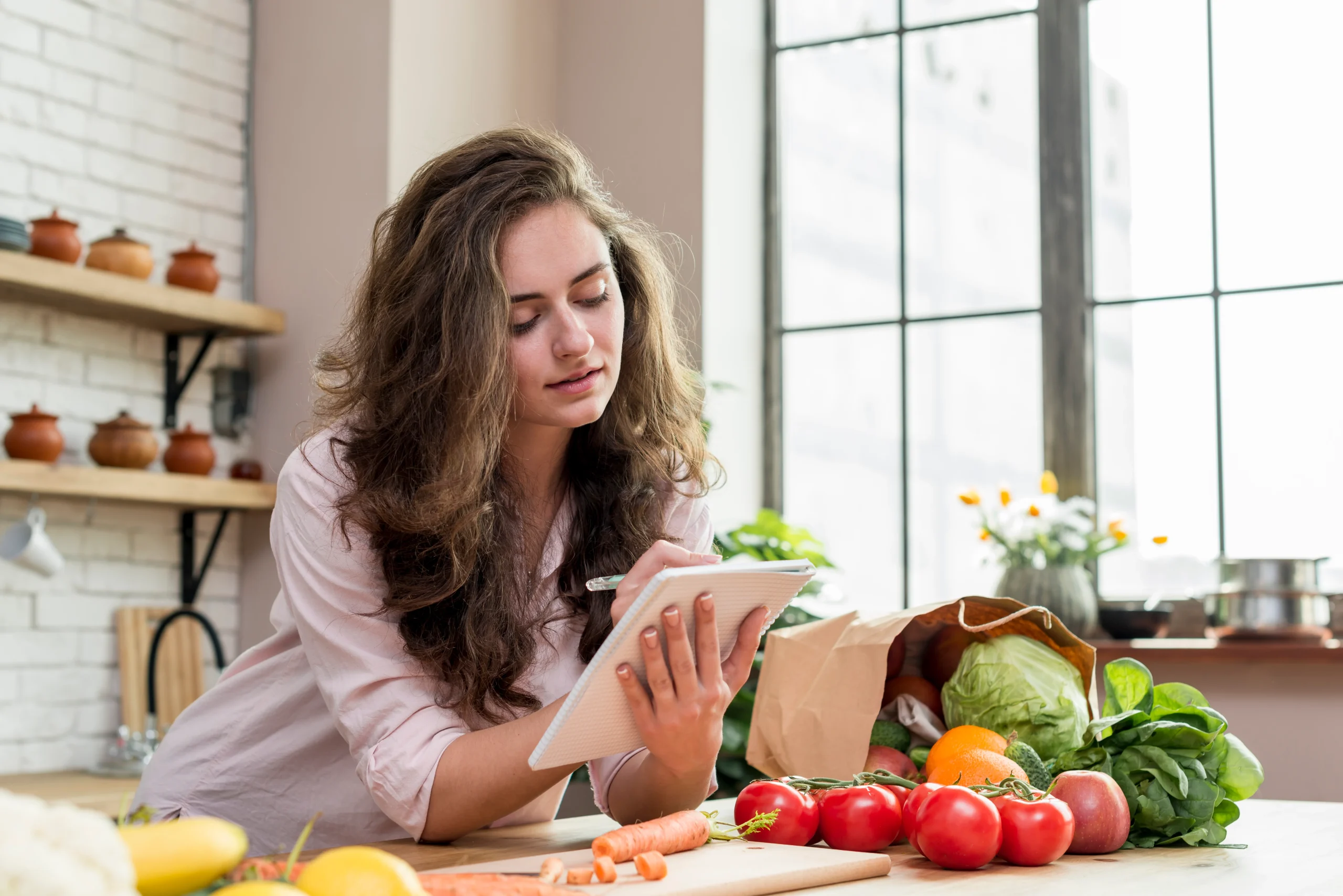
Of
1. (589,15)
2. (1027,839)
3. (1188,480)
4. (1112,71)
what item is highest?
(589,15)

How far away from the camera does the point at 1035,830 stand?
113cm

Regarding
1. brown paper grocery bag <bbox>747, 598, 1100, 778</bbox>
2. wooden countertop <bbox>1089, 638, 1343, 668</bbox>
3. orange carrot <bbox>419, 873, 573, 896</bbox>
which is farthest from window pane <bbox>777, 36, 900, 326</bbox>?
orange carrot <bbox>419, 873, 573, 896</bbox>

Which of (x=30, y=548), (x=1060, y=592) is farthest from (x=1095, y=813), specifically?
(x=30, y=548)

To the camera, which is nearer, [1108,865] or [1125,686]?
[1108,865]

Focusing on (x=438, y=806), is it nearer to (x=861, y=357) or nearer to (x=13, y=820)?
(x=13, y=820)

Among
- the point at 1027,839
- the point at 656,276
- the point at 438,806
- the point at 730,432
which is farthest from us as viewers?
the point at 730,432

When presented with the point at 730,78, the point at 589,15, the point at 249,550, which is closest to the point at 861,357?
the point at 730,78

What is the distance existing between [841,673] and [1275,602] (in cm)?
196

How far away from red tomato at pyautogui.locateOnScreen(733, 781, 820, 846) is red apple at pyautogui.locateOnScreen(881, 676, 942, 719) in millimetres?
325

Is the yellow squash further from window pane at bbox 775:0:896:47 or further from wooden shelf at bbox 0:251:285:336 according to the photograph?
window pane at bbox 775:0:896:47

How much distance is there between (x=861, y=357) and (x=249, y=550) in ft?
5.84

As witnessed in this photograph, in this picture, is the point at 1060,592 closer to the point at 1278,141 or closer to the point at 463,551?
the point at 1278,141

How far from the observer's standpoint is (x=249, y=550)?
3602mm

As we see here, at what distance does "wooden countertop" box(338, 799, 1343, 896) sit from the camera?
3.42 ft
